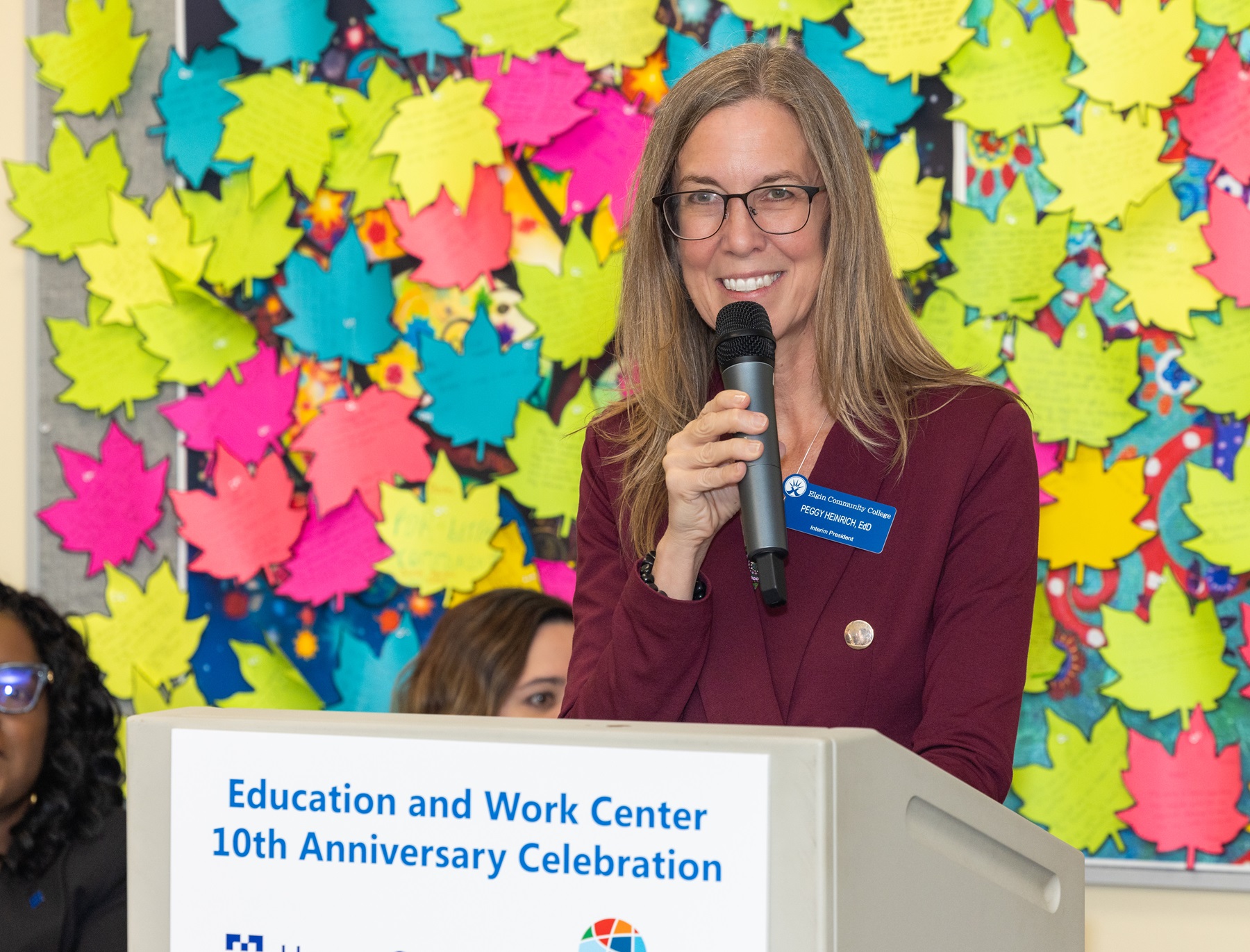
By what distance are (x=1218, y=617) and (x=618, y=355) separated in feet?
3.87

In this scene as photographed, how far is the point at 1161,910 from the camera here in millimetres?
2111

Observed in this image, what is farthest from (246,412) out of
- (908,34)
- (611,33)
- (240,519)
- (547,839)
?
(547,839)

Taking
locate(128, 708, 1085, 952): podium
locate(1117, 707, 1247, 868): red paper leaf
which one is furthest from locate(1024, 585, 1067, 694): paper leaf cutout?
locate(128, 708, 1085, 952): podium

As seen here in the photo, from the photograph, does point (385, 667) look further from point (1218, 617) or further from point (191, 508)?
point (1218, 617)

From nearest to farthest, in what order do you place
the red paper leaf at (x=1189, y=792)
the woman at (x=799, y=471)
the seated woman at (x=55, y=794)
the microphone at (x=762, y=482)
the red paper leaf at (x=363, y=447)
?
the microphone at (x=762, y=482)
the woman at (x=799, y=471)
the seated woman at (x=55, y=794)
the red paper leaf at (x=1189, y=792)
the red paper leaf at (x=363, y=447)

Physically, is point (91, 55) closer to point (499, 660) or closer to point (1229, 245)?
point (499, 660)

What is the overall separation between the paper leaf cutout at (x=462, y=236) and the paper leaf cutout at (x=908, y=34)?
67cm

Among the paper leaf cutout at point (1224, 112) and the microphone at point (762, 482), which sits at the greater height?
the paper leaf cutout at point (1224, 112)

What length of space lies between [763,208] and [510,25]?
1.30 m

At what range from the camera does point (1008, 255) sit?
7.13ft

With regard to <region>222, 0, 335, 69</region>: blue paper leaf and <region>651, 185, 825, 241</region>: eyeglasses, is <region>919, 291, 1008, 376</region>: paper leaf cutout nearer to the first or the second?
<region>651, 185, 825, 241</region>: eyeglasses

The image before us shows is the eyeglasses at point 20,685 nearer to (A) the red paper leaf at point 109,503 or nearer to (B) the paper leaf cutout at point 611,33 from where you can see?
(A) the red paper leaf at point 109,503

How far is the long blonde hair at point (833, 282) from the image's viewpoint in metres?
1.27

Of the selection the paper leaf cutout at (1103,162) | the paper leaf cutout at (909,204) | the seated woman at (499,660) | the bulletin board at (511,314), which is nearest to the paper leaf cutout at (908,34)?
the bulletin board at (511,314)
